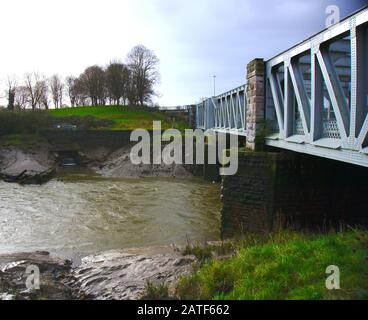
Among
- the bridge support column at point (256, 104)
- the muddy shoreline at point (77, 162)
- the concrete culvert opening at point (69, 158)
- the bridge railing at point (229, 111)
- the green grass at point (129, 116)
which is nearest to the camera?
the bridge support column at point (256, 104)

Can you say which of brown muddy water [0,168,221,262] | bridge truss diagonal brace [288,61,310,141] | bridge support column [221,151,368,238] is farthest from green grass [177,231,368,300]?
brown muddy water [0,168,221,262]

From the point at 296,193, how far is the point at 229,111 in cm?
1120

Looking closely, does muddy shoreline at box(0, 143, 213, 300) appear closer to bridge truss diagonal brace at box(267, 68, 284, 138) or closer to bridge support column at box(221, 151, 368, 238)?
bridge support column at box(221, 151, 368, 238)

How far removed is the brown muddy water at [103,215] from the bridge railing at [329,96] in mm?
4921

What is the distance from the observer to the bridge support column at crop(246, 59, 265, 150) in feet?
43.7

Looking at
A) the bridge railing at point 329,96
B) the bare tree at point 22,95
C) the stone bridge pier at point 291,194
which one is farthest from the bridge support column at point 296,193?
the bare tree at point 22,95

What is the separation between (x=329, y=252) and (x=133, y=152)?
2967 centimetres

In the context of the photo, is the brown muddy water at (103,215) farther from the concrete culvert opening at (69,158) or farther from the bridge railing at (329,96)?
the concrete culvert opening at (69,158)

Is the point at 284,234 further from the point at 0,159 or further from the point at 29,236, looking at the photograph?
the point at 0,159

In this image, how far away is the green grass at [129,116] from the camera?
47.6 metres

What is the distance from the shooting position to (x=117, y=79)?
64.6m

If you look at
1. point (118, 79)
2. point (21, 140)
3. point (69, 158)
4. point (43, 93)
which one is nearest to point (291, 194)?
point (21, 140)

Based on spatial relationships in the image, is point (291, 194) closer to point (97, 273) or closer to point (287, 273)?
point (287, 273)

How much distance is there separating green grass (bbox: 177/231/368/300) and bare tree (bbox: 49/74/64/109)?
76663 millimetres
